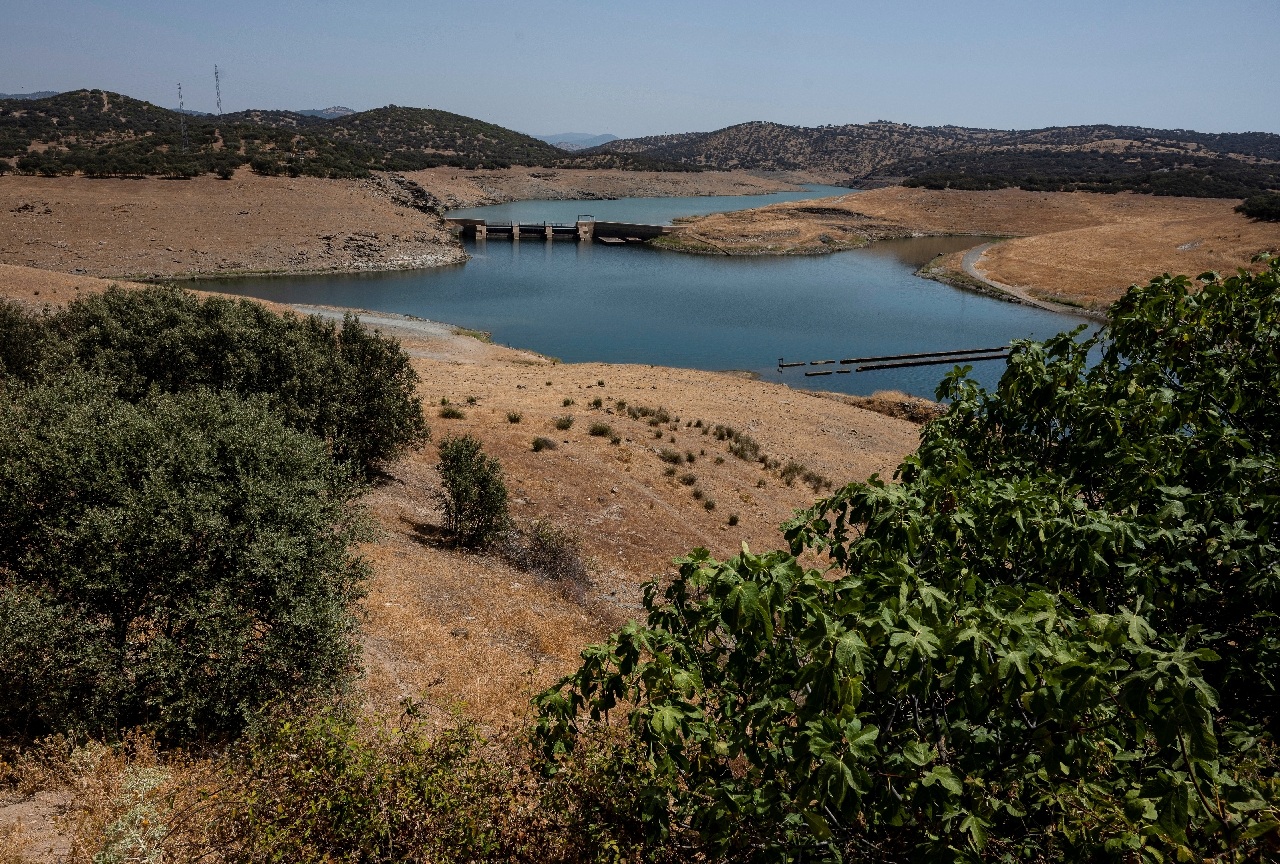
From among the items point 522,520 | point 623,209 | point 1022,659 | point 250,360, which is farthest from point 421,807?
point 623,209

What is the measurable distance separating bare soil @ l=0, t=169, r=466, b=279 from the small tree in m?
50.0

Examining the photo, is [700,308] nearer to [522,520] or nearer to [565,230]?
[565,230]

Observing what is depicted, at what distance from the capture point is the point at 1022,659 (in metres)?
2.72

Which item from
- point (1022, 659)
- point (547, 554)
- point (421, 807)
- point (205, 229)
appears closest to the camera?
point (1022, 659)

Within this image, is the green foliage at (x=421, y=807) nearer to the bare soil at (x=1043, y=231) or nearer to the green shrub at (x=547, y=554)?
the green shrub at (x=547, y=554)

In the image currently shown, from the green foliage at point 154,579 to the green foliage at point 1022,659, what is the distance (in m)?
3.78

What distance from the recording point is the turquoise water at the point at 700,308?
44.3m

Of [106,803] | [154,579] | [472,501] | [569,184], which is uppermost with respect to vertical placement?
[569,184]

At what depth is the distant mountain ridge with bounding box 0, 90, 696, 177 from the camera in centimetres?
6788

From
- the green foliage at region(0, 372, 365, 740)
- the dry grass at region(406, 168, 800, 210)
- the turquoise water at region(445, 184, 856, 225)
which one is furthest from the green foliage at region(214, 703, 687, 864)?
the dry grass at region(406, 168, 800, 210)

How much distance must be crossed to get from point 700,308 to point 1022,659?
54.1m

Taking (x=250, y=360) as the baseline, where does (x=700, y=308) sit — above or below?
below

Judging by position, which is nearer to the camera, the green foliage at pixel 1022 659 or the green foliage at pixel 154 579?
the green foliage at pixel 1022 659

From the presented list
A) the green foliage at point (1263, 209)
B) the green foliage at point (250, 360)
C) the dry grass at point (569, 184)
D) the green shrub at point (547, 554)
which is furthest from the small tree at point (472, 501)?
the dry grass at point (569, 184)
